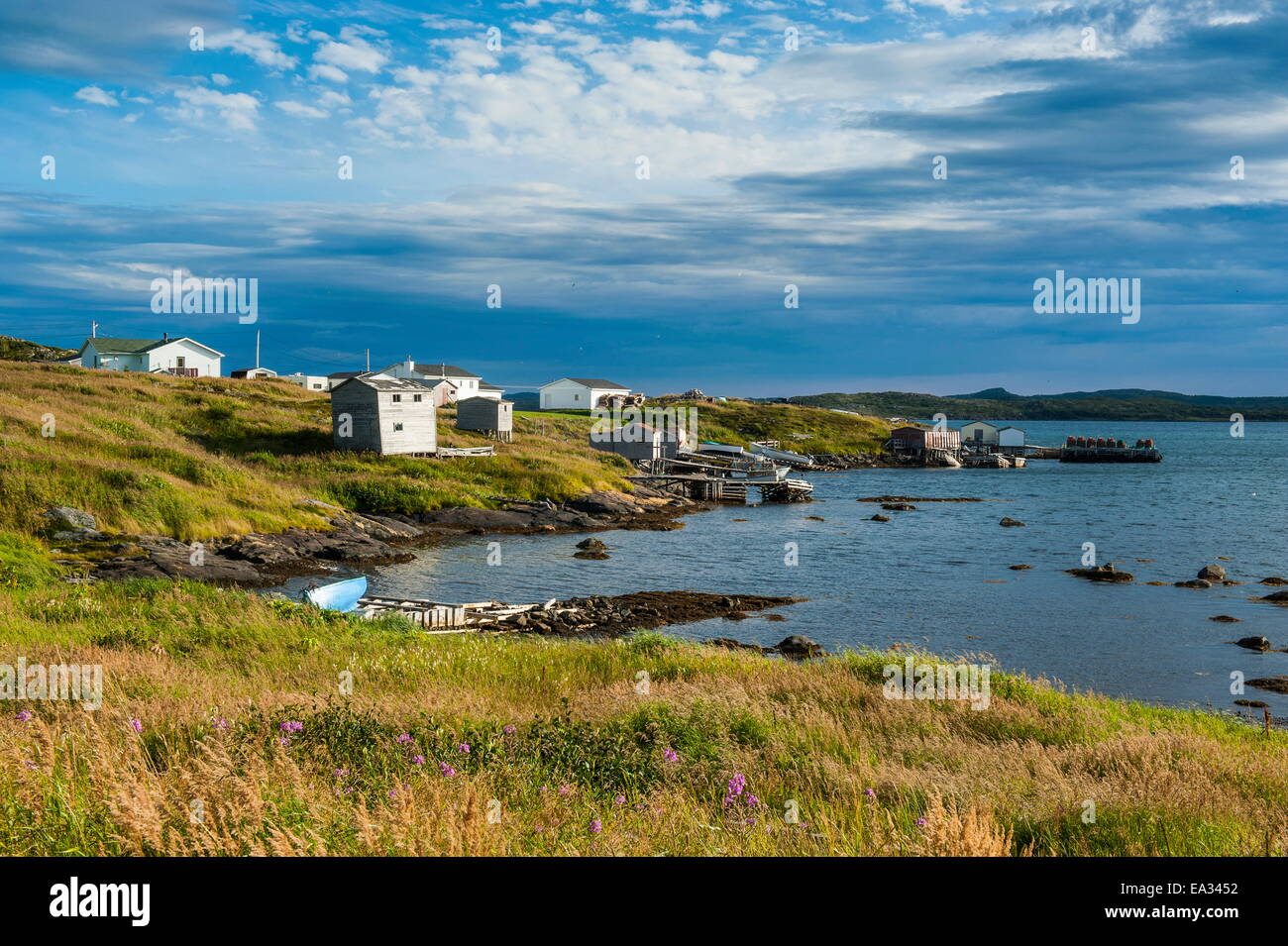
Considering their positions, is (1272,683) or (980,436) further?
(980,436)

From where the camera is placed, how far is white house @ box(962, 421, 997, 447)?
468 ft

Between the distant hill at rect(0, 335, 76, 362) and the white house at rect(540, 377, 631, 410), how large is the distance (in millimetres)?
61779

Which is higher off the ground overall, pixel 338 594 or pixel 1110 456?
pixel 1110 456

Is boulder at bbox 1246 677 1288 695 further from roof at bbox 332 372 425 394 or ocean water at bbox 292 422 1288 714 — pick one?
roof at bbox 332 372 425 394

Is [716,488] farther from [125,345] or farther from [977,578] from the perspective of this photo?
[125,345]

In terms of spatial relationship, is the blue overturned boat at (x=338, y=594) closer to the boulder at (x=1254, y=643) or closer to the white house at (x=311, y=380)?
the boulder at (x=1254, y=643)

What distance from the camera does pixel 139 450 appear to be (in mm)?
46250

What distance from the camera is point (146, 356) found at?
9569 cm

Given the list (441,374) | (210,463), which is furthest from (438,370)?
(210,463)

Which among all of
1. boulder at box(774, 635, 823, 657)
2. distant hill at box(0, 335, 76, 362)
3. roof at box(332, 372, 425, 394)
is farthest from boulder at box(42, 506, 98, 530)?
distant hill at box(0, 335, 76, 362)

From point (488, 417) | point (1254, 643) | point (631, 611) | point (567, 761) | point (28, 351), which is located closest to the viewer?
point (567, 761)

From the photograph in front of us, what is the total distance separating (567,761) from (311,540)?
35.8 meters

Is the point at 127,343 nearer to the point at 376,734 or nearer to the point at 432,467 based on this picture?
the point at 432,467
